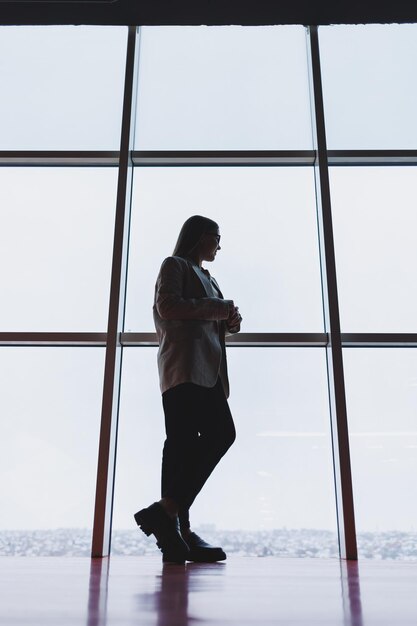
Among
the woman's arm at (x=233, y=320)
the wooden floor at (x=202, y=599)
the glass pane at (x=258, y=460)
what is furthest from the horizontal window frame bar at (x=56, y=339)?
the wooden floor at (x=202, y=599)

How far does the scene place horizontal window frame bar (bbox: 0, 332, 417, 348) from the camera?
2.54 meters

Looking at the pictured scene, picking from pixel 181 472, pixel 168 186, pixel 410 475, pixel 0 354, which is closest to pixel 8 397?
pixel 0 354

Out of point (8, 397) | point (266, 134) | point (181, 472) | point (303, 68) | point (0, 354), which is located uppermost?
point (303, 68)

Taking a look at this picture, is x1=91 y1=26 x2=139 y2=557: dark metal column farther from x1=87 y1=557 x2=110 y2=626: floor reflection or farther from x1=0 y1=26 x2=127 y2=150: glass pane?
x1=87 y1=557 x2=110 y2=626: floor reflection

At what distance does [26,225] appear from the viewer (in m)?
2.89

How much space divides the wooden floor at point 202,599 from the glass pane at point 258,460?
97 centimetres

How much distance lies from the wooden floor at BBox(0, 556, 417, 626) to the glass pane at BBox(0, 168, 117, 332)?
1456 mm

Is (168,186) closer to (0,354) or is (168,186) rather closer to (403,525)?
(0,354)

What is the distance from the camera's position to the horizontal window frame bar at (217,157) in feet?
9.66

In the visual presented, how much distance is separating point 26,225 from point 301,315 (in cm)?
149

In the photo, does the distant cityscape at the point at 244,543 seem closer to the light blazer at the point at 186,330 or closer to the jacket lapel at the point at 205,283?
the light blazer at the point at 186,330

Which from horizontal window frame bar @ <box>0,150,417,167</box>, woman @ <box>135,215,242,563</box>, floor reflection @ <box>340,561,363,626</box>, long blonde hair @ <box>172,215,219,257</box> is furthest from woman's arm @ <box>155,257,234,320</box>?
horizontal window frame bar @ <box>0,150,417,167</box>

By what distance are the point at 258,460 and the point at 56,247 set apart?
145 cm

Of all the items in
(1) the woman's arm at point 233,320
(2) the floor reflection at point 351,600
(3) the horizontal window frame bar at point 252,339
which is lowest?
(2) the floor reflection at point 351,600
